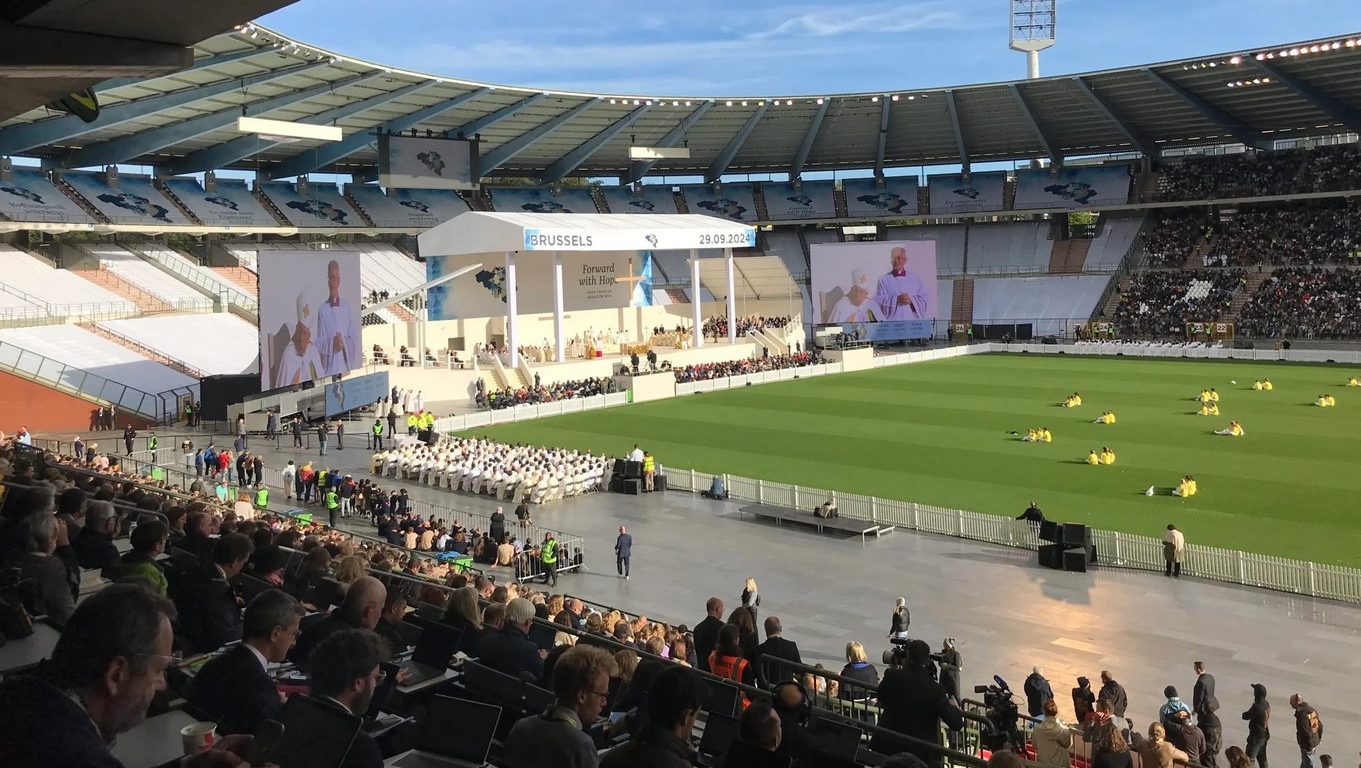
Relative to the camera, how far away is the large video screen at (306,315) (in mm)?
30156

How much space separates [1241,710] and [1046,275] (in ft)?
201

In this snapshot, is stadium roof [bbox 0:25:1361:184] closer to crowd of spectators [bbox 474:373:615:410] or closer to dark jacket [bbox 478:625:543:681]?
crowd of spectators [bbox 474:373:615:410]

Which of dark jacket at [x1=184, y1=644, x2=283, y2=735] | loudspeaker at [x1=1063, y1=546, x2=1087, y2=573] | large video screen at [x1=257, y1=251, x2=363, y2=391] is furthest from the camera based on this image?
large video screen at [x1=257, y1=251, x2=363, y2=391]

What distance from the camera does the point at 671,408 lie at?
4188cm

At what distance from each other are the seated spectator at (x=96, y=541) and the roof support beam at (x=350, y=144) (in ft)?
164

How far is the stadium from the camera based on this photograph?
Answer: 21.1 feet

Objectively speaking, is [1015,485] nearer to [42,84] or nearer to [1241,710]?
[1241,710]

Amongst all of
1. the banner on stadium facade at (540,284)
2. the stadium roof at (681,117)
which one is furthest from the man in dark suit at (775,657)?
the banner on stadium facade at (540,284)

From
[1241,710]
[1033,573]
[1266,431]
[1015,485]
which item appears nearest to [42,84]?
[1241,710]

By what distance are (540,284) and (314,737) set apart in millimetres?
50499

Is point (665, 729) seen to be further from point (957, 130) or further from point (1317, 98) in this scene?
point (957, 130)

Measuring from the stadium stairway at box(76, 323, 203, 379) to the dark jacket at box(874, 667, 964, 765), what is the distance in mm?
37107

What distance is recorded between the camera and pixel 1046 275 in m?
70.4

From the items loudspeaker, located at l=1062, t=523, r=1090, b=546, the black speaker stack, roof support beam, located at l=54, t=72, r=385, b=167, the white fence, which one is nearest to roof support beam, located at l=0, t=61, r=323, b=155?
roof support beam, located at l=54, t=72, r=385, b=167
